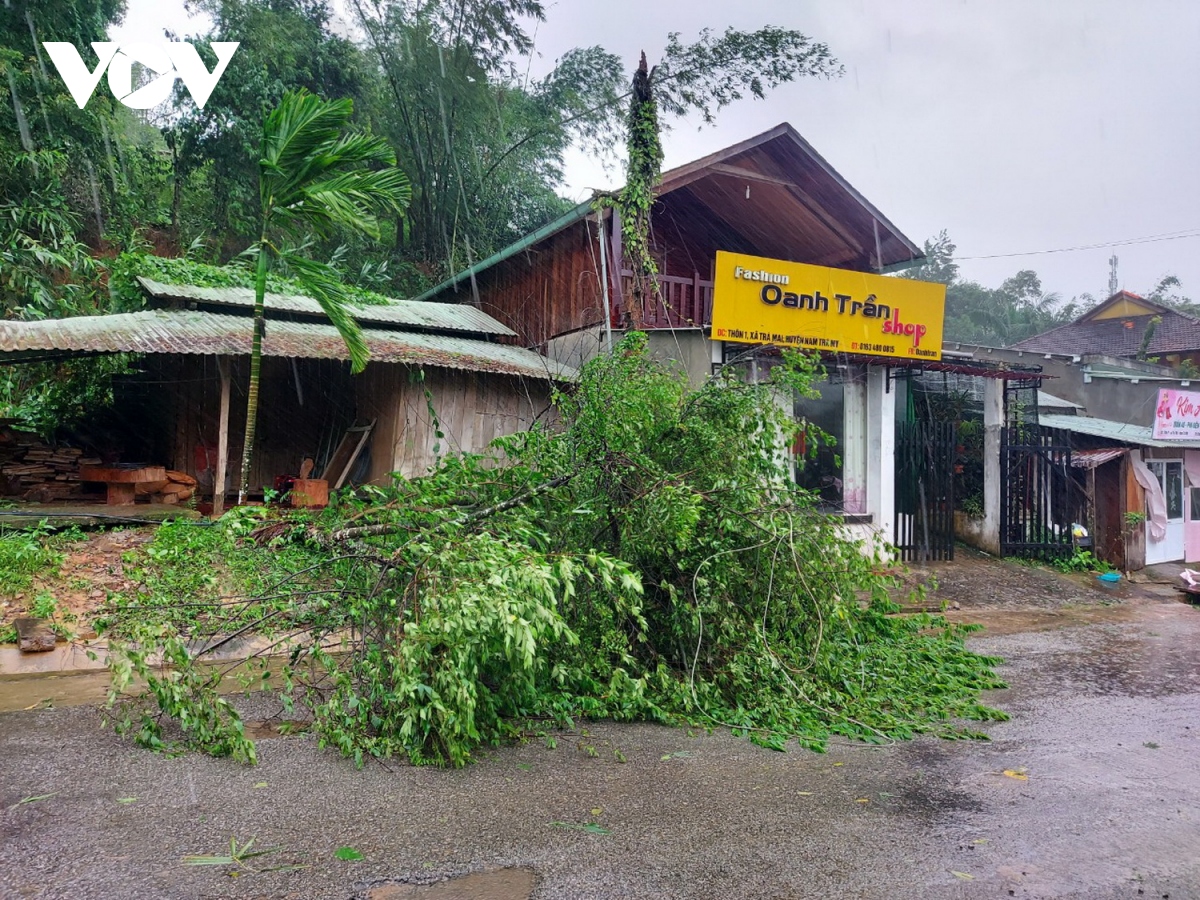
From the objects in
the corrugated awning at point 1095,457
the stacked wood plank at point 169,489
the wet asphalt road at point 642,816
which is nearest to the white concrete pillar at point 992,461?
the corrugated awning at point 1095,457

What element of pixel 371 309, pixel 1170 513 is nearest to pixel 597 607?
pixel 371 309

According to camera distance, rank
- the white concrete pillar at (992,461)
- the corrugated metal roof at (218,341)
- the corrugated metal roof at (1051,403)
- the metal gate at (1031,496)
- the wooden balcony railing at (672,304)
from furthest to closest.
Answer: the corrugated metal roof at (1051,403), the white concrete pillar at (992,461), the metal gate at (1031,496), the wooden balcony railing at (672,304), the corrugated metal roof at (218,341)

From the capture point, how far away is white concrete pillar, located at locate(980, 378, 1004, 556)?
1262cm

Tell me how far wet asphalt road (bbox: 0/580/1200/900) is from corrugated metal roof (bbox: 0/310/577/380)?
4.64 meters

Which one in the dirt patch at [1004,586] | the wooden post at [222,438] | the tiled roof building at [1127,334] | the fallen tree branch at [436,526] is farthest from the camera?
the tiled roof building at [1127,334]

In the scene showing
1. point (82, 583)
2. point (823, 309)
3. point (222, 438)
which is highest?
point (823, 309)

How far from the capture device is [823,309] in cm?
1105

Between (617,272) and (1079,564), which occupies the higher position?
(617,272)

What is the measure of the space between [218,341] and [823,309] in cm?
755

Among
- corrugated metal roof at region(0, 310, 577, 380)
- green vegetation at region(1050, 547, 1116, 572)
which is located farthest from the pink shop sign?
corrugated metal roof at region(0, 310, 577, 380)

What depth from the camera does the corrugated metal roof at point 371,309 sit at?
1041 cm

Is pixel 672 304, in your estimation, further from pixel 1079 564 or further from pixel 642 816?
pixel 642 816

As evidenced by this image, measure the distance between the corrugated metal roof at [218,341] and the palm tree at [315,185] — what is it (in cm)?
126

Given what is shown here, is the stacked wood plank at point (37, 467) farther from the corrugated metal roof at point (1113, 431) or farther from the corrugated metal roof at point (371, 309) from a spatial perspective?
the corrugated metal roof at point (1113, 431)
